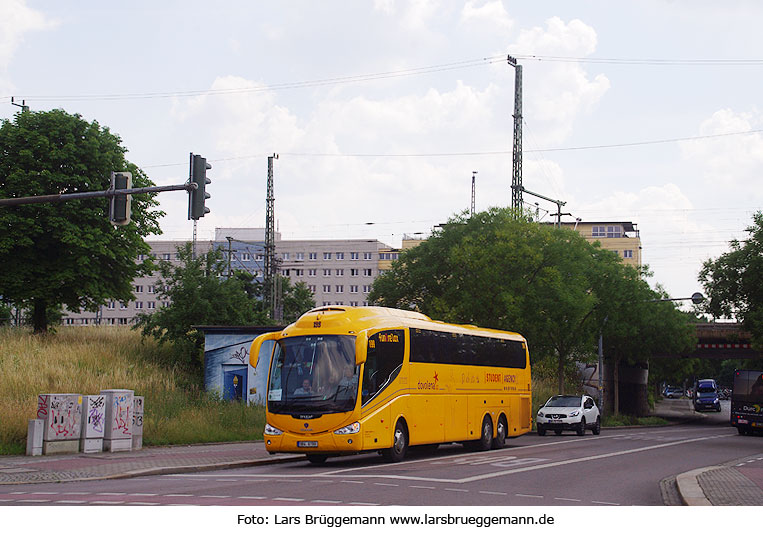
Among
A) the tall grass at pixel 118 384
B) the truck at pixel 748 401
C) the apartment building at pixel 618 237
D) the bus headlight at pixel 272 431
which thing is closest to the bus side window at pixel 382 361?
the bus headlight at pixel 272 431

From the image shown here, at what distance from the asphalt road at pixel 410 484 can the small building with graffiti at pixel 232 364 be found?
37.1 ft

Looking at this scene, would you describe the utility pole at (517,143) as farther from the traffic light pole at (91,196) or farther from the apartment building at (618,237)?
the apartment building at (618,237)

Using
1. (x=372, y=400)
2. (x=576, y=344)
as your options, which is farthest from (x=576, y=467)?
(x=576, y=344)

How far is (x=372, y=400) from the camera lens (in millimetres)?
20297

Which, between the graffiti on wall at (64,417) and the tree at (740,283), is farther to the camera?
the tree at (740,283)

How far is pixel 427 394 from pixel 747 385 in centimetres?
2730

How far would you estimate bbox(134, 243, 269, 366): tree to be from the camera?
4022 cm

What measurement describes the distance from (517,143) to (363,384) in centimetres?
3948

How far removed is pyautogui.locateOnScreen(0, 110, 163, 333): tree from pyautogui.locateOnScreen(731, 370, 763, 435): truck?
29.7m

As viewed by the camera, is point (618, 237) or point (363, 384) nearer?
point (363, 384)

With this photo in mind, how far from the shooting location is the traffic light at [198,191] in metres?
18.8

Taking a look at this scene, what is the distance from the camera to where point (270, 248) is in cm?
5981

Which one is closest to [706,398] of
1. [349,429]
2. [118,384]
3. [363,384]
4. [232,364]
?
[232,364]

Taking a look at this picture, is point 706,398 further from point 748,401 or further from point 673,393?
point 673,393
